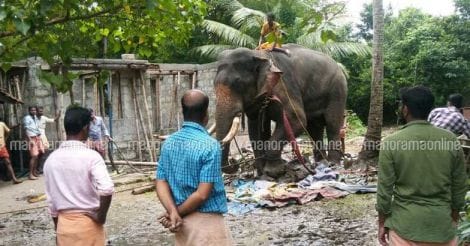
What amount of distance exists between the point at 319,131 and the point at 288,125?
2649 millimetres

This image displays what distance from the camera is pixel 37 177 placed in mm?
11820

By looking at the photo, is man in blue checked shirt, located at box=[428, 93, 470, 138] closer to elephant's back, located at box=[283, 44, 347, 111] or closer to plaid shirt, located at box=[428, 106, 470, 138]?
plaid shirt, located at box=[428, 106, 470, 138]

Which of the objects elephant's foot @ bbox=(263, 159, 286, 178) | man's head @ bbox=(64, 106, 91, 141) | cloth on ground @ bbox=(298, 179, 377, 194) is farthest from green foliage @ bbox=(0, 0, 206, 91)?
cloth on ground @ bbox=(298, 179, 377, 194)

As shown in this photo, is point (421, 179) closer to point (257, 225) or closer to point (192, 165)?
point (192, 165)

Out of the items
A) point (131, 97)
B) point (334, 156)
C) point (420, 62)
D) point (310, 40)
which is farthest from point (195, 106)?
point (420, 62)

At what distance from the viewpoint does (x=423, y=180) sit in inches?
123

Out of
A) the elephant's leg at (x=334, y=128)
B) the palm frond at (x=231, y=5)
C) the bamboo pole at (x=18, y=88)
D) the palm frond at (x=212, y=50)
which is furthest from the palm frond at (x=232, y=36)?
the elephant's leg at (x=334, y=128)

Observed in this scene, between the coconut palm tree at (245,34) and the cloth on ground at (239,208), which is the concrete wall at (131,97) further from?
the cloth on ground at (239,208)

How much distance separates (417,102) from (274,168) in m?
5.52

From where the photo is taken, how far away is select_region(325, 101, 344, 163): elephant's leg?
10.4 meters

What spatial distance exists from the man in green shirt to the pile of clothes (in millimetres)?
3951

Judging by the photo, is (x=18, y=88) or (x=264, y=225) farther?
(x=18, y=88)

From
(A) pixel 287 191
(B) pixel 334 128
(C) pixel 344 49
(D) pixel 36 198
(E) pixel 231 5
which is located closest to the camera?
(A) pixel 287 191

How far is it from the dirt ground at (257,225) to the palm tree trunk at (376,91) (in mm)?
1978
